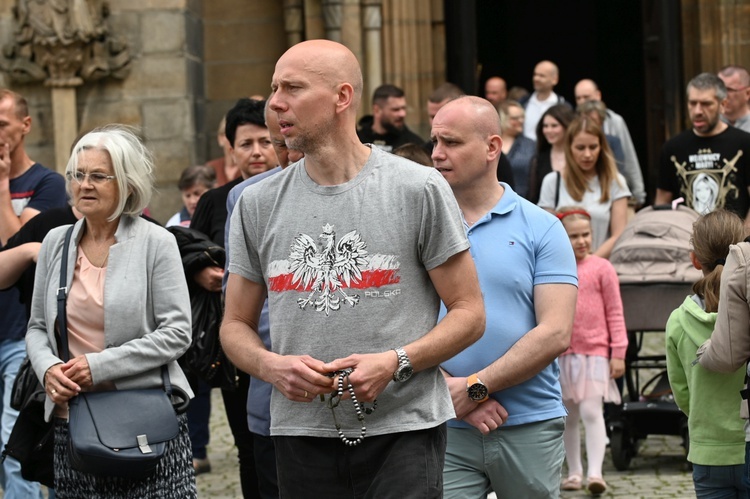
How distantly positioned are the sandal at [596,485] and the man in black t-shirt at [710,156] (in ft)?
6.67

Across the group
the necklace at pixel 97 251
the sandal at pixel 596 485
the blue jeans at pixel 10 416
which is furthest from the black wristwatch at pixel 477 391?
the sandal at pixel 596 485

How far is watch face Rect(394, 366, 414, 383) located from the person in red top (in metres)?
4.38

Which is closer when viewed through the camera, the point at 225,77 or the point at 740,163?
the point at 740,163

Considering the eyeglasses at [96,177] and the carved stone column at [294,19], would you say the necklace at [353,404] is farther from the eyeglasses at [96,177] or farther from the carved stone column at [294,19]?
the carved stone column at [294,19]

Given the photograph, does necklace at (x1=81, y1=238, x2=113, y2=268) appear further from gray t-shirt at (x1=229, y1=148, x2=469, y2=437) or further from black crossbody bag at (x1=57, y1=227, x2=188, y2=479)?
gray t-shirt at (x1=229, y1=148, x2=469, y2=437)

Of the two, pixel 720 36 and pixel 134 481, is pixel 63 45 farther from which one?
pixel 134 481

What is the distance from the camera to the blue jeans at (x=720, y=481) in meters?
5.43

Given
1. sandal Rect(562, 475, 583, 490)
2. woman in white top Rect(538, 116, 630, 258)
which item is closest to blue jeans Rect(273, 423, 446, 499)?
sandal Rect(562, 475, 583, 490)

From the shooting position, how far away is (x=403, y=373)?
3.60 metres

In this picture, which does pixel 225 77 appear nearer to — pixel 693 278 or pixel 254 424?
pixel 693 278

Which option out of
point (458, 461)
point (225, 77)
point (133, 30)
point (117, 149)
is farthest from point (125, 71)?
point (458, 461)

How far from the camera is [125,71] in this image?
1283 centimetres

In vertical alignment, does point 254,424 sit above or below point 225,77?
below

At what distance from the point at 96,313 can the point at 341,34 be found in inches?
358
